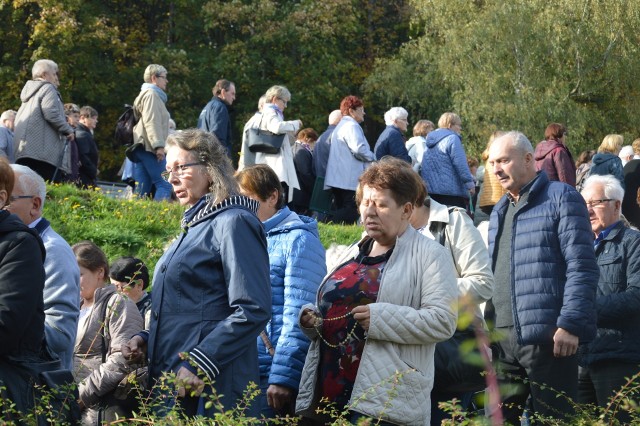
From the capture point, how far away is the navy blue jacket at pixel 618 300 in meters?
7.13

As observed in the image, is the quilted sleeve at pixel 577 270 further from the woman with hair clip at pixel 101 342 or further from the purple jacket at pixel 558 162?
the purple jacket at pixel 558 162

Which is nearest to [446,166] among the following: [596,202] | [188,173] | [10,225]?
[596,202]

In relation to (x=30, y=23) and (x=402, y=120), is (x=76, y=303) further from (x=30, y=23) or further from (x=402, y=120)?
(x=30, y=23)

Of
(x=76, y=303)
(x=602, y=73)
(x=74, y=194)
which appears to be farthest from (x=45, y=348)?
(x=602, y=73)

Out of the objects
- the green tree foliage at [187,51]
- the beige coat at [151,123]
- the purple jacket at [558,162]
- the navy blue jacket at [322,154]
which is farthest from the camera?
the green tree foliage at [187,51]

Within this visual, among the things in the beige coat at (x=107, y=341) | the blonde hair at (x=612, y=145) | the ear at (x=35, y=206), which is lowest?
the beige coat at (x=107, y=341)

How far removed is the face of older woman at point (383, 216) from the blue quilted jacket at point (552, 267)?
146 cm

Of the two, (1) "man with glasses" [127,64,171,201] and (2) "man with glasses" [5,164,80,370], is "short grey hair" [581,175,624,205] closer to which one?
(2) "man with glasses" [5,164,80,370]

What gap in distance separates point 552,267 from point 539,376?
0.62 meters

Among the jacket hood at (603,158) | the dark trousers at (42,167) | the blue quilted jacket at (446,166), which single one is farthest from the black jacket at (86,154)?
the jacket hood at (603,158)

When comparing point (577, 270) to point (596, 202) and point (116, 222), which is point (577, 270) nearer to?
point (596, 202)

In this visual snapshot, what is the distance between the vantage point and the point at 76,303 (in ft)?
19.0

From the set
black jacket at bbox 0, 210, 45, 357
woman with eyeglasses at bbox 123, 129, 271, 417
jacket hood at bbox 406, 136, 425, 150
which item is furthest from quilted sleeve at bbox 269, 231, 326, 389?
jacket hood at bbox 406, 136, 425, 150

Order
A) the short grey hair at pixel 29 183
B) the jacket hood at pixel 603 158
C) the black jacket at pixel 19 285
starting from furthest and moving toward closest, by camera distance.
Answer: the jacket hood at pixel 603 158 → the short grey hair at pixel 29 183 → the black jacket at pixel 19 285
